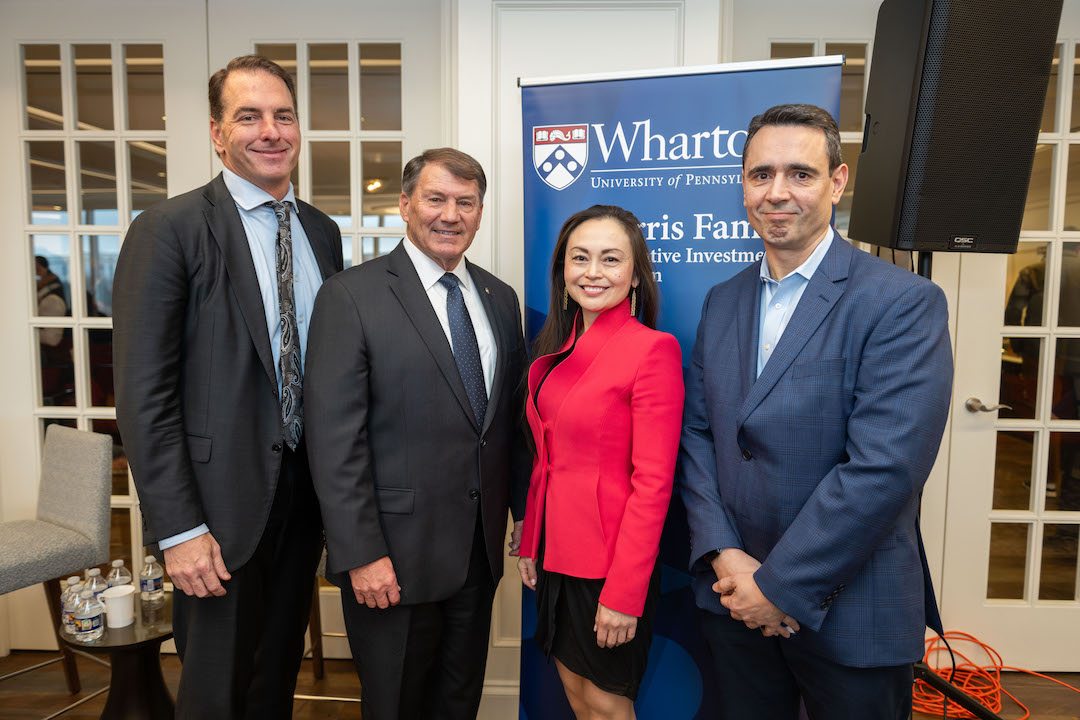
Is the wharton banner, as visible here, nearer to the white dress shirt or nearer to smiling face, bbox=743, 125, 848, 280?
the white dress shirt

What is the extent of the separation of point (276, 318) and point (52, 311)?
77.0 inches

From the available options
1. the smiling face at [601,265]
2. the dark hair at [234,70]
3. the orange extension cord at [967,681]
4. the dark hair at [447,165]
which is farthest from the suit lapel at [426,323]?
the orange extension cord at [967,681]

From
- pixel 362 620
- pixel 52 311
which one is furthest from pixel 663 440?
pixel 52 311

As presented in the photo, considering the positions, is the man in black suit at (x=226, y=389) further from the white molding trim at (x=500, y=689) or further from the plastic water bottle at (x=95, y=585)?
the white molding trim at (x=500, y=689)

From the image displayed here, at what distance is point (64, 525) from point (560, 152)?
7.98ft

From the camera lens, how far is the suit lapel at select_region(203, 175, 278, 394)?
1488mm

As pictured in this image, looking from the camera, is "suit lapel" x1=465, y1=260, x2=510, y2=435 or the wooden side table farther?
the wooden side table

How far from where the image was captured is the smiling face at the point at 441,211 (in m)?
1.59

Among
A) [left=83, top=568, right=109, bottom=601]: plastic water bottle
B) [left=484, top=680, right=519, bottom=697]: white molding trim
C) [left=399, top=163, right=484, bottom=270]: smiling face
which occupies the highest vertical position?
[left=399, top=163, right=484, bottom=270]: smiling face

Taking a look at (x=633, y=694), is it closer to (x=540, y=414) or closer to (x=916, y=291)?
(x=540, y=414)

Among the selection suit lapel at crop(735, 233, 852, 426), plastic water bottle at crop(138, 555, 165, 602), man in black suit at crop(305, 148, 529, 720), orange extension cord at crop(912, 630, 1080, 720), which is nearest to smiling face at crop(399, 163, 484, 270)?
man in black suit at crop(305, 148, 529, 720)

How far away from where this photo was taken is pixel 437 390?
1.53m

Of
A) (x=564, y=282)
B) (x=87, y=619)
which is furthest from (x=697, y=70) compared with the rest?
(x=87, y=619)

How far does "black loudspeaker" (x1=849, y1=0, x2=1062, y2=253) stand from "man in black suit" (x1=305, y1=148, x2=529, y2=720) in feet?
3.98
